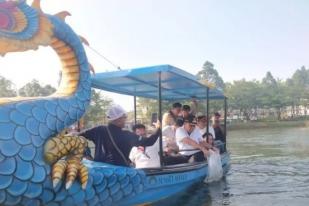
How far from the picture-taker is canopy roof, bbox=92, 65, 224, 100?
7.34 metres

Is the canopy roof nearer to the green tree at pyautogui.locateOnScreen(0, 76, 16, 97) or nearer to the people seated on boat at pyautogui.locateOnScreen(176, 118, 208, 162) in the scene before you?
the people seated on boat at pyautogui.locateOnScreen(176, 118, 208, 162)

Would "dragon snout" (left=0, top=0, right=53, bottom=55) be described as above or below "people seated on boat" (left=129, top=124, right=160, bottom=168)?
above

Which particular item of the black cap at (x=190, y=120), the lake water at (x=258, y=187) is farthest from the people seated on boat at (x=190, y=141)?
the lake water at (x=258, y=187)

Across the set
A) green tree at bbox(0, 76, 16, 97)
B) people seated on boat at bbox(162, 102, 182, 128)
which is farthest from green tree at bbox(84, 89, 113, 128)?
people seated on boat at bbox(162, 102, 182, 128)

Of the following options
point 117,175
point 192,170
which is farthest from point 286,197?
point 117,175

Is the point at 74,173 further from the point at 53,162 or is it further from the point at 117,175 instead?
the point at 117,175

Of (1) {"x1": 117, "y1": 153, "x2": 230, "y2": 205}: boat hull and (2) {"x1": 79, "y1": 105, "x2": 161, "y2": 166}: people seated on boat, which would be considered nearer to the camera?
(2) {"x1": 79, "y1": 105, "x2": 161, "y2": 166}: people seated on boat

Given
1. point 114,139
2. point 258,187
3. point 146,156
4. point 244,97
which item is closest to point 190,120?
point 146,156

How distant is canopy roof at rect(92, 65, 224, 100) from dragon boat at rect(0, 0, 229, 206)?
67.9 inches

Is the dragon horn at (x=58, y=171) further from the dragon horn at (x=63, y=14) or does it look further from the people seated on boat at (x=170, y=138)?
the people seated on boat at (x=170, y=138)

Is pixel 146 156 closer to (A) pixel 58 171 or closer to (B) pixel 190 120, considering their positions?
(B) pixel 190 120

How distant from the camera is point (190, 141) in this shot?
883 centimetres

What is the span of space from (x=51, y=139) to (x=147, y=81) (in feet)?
13.3

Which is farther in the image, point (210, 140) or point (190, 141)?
point (210, 140)
